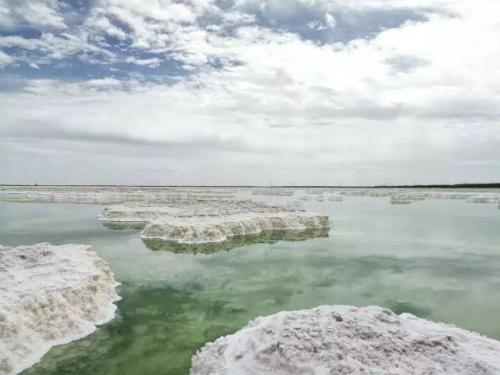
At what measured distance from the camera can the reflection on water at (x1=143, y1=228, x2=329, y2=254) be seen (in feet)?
87.2

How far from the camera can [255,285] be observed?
18.1 metres

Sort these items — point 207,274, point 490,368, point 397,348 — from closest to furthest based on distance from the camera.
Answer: point 490,368 < point 397,348 < point 207,274

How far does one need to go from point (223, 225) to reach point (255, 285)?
13.7m

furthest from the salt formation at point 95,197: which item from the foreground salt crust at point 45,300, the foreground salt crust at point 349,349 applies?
the foreground salt crust at point 349,349

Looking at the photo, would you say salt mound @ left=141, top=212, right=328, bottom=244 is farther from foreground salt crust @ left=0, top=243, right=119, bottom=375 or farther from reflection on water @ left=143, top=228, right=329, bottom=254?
foreground salt crust @ left=0, top=243, right=119, bottom=375

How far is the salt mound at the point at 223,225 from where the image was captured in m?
29.5

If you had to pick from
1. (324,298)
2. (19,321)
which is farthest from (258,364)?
(324,298)

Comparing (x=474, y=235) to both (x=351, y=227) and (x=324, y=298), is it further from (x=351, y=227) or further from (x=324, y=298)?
(x=324, y=298)

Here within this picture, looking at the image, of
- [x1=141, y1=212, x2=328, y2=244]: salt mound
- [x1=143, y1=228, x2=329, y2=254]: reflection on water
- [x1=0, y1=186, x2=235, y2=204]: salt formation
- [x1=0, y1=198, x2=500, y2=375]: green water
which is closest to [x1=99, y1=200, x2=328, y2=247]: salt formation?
[x1=141, y1=212, x2=328, y2=244]: salt mound

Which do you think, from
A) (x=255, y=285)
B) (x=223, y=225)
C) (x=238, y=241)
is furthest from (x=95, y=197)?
(x=255, y=285)

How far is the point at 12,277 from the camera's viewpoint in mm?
13688

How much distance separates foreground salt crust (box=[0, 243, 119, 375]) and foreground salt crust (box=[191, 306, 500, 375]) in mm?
4450

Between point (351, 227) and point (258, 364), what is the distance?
31.7m

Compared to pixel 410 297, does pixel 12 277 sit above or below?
above
